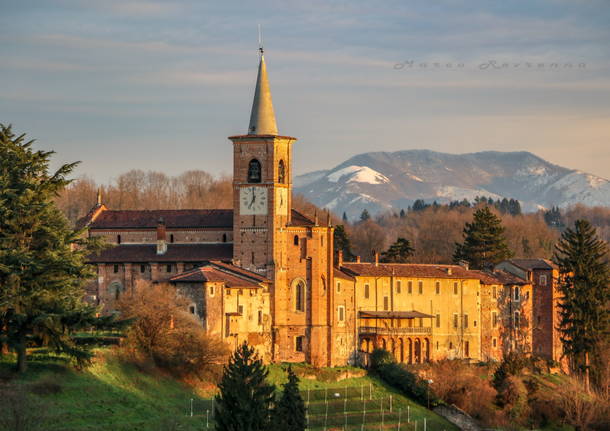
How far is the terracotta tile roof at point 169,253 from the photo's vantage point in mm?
82875

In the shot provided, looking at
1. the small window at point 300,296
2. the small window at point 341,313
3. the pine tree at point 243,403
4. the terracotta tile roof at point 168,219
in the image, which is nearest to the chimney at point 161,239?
the terracotta tile roof at point 168,219

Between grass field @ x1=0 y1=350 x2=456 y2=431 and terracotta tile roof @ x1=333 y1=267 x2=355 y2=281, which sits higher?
terracotta tile roof @ x1=333 y1=267 x2=355 y2=281

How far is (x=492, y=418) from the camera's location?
79.7m

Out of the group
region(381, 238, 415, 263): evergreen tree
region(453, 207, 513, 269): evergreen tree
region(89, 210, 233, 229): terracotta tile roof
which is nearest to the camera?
region(89, 210, 233, 229): terracotta tile roof

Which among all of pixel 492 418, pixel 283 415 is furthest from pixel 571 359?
pixel 283 415

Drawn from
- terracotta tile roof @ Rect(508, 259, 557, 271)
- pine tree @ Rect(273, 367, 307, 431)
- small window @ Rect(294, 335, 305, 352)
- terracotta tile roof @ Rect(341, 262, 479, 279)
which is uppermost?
terracotta tile roof @ Rect(508, 259, 557, 271)

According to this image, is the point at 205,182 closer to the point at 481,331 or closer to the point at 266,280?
the point at 481,331

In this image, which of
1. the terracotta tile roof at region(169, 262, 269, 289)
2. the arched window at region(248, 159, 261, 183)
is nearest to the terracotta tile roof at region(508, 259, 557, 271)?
the arched window at region(248, 159, 261, 183)

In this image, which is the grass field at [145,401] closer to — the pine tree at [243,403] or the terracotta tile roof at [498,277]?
the pine tree at [243,403]

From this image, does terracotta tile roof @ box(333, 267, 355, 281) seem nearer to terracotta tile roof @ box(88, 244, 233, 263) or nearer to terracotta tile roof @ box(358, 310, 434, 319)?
terracotta tile roof @ box(358, 310, 434, 319)

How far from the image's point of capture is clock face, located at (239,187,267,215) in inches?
3231

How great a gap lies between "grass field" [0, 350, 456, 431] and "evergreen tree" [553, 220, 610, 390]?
1634 cm

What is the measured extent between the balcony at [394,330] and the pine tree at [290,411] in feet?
104

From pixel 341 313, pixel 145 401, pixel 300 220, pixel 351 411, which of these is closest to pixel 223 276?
pixel 300 220
